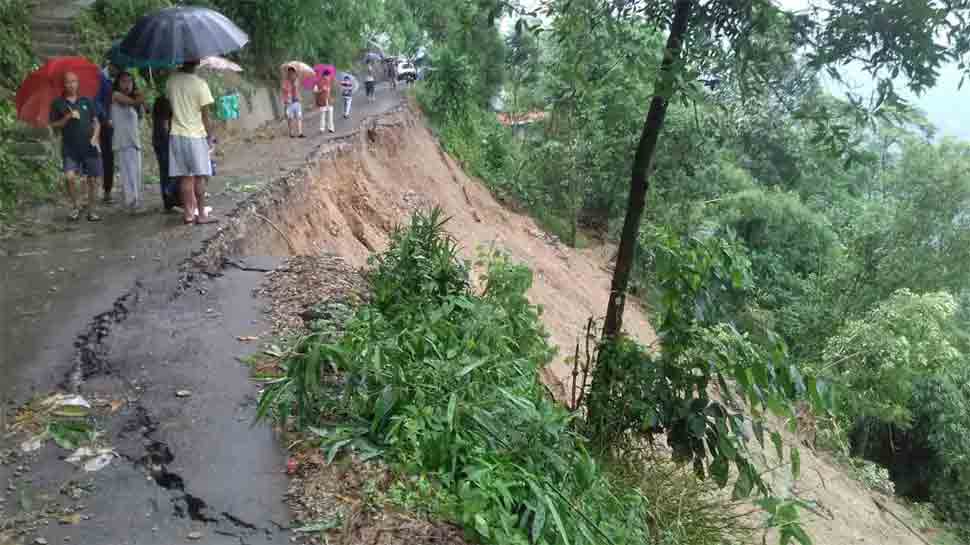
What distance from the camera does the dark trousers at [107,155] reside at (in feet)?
26.7

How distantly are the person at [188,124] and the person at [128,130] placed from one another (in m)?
A: 0.81

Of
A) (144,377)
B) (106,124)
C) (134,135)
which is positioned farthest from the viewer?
(106,124)

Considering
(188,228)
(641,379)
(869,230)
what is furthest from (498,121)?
(641,379)

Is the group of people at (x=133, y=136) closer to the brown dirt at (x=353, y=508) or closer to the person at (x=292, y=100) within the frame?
the brown dirt at (x=353, y=508)

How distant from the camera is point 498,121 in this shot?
2798cm

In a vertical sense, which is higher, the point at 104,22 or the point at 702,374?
the point at 104,22

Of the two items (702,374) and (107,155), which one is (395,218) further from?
(702,374)

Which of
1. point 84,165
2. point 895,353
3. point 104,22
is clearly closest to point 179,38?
point 84,165

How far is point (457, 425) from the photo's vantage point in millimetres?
3654

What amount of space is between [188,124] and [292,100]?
762 cm

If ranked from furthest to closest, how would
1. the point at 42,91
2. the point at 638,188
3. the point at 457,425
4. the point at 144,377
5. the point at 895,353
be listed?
the point at 895,353 < the point at 42,91 < the point at 638,188 < the point at 144,377 < the point at 457,425

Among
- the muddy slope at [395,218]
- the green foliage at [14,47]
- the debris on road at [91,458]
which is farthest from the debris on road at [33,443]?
the green foliage at [14,47]

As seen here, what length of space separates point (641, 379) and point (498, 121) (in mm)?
23551

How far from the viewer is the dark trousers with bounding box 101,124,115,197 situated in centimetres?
814
